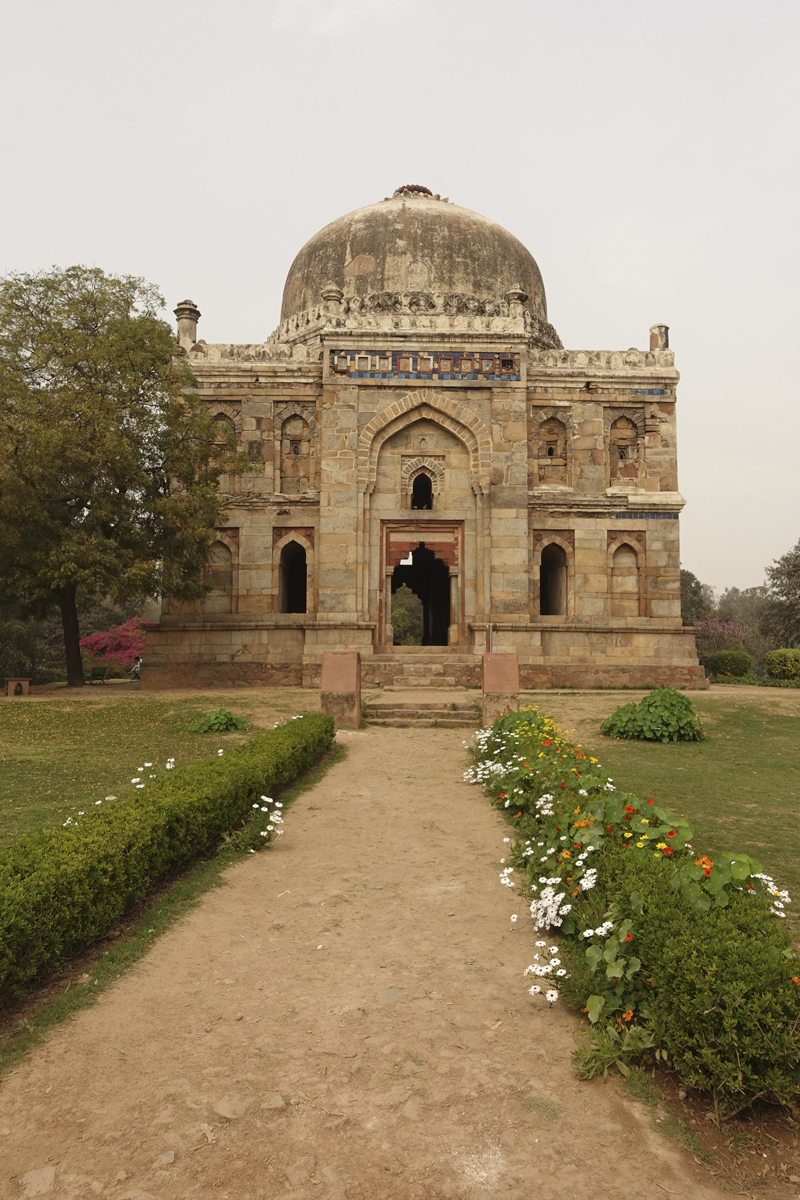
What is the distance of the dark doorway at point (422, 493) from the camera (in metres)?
21.2

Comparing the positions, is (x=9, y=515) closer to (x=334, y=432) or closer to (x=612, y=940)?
(x=334, y=432)

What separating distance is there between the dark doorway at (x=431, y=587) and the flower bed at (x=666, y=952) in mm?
21213

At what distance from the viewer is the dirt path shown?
2592 millimetres

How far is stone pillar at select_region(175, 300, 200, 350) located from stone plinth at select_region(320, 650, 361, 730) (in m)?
12.5

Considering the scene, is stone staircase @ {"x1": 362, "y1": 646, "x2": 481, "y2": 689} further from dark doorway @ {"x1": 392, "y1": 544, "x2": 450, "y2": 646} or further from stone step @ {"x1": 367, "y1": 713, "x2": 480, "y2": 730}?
dark doorway @ {"x1": 392, "y1": 544, "x2": 450, "y2": 646}

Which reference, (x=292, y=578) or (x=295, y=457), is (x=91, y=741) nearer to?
(x=295, y=457)

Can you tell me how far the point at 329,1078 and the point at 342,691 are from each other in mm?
9840

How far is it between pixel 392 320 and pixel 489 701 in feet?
38.4

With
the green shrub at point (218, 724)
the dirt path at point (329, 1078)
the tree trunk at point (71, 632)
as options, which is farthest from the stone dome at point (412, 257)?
the dirt path at point (329, 1078)

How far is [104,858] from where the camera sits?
4.53 m

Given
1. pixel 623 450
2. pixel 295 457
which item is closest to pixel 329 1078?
pixel 295 457

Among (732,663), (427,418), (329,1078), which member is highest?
(427,418)

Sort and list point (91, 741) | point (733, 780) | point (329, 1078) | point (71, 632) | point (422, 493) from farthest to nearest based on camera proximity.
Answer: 1. point (422, 493)
2. point (71, 632)
3. point (91, 741)
4. point (733, 780)
5. point (329, 1078)

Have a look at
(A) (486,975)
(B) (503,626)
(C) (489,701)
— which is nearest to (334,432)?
(B) (503,626)
